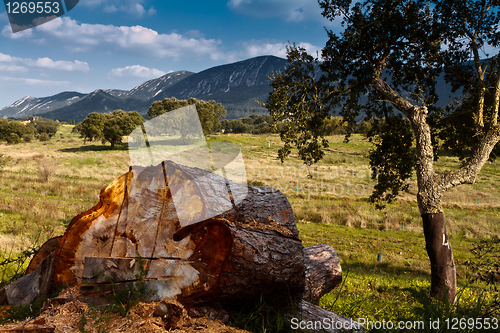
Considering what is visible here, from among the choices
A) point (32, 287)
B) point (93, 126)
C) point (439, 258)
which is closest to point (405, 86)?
point (439, 258)

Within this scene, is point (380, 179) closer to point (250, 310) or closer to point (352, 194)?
point (250, 310)

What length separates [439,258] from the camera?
24.0ft

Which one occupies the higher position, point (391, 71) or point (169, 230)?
point (391, 71)

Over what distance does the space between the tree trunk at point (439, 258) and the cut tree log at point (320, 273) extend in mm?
4009

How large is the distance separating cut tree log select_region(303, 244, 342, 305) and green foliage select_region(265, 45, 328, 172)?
4.78 m

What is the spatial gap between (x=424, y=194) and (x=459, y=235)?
43.8 feet

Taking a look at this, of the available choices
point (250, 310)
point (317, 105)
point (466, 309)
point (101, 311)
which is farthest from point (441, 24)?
point (101, 311)

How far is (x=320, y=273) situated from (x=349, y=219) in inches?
602

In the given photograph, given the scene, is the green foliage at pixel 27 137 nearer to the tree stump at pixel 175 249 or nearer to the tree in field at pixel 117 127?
the tree in field at pixel 117 127

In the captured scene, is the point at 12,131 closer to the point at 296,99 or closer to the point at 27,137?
the point at 27,137

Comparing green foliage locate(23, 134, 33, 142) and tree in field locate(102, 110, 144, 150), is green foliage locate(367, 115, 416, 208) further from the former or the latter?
green foliage locate(23, 134, 33, 142)

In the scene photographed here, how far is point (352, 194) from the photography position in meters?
28.8

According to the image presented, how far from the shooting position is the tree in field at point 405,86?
8.04m

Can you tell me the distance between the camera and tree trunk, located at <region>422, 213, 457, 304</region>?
7.15 meters
